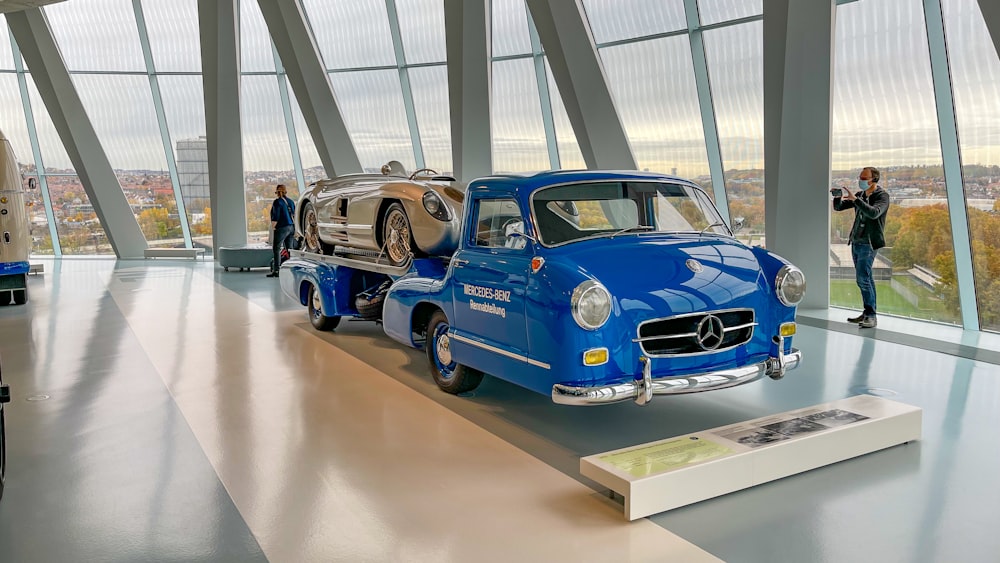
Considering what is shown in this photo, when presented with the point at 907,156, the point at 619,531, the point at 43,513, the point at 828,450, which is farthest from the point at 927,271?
the point at 43,513

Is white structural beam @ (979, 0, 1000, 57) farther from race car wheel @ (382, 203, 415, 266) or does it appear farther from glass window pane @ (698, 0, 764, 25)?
race car wheel @ (382, 203, 415, 266)

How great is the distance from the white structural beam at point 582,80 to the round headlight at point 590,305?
735 cm

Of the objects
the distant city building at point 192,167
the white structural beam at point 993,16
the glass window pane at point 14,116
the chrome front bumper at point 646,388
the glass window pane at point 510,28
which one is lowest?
the chrome front bumper at point 646,388

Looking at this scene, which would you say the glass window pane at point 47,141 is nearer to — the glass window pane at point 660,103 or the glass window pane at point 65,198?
the glass window pane at point 65,198

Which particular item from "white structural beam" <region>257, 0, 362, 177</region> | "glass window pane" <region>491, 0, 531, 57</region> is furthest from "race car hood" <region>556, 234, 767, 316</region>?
"white structural beam" <region>257, 0, 362, 177</region>

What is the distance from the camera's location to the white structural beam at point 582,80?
10.9 m

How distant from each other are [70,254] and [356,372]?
51.1 feet

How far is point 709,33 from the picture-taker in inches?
421

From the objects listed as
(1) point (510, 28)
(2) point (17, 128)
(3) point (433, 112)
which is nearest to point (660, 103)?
(1) point (510, 28)

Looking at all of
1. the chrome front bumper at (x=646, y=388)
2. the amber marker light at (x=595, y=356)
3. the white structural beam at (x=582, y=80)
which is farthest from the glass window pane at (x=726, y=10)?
the amber marker light at (x=595, y=356)

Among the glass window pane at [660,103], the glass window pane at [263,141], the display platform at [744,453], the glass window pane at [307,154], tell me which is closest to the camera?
the display platform at [744,453]

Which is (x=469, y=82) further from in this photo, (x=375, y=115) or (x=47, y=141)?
(x=47, y=141)

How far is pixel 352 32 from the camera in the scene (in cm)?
1559

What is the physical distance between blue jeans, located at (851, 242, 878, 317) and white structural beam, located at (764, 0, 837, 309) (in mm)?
1018
